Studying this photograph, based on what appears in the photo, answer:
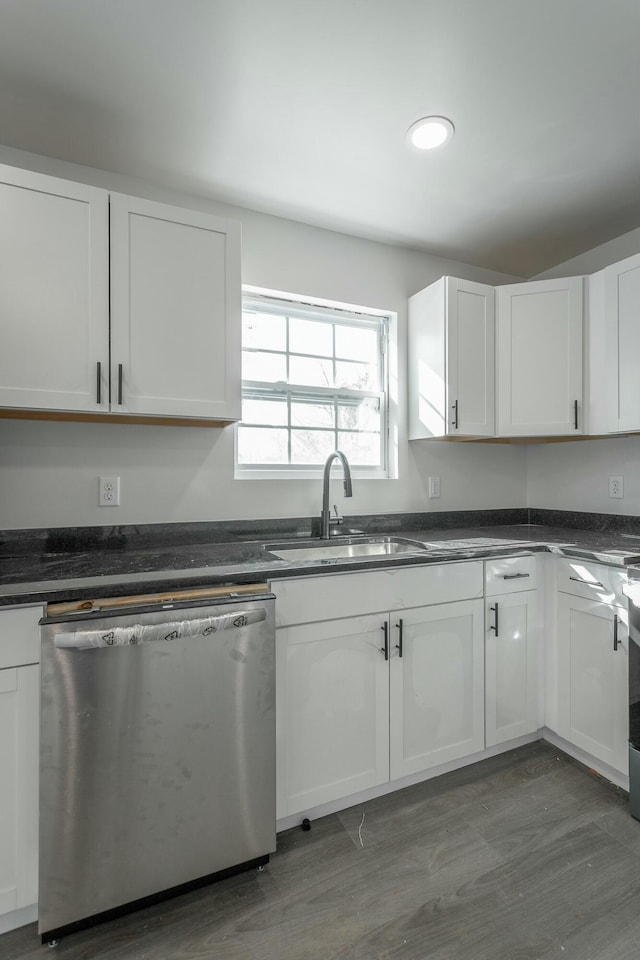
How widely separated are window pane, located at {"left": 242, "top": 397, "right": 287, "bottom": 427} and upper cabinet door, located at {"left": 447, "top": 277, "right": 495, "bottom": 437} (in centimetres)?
85

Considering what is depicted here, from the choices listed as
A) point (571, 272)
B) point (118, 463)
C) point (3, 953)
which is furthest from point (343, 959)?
point (571, 272)

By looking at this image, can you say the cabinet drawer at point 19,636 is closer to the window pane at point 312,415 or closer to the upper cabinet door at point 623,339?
the window pane at point 312,415

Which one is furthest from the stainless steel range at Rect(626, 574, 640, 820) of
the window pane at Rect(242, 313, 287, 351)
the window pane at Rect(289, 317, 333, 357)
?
the window pane at Rect(242, 313, 287, 351)

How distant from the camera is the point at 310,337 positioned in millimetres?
2543

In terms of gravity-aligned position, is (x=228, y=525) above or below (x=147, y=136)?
below

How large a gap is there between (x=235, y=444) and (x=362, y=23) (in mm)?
1549

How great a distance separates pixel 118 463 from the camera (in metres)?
2.05

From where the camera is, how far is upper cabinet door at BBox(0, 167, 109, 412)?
1590 millimetres

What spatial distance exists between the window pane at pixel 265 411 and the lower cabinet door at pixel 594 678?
1575mm

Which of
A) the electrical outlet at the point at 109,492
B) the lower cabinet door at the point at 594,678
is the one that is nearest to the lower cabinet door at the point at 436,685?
the lower cabinet door at the point at 594,678

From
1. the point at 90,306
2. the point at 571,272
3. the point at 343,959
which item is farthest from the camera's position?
Answer: the point at 571,272

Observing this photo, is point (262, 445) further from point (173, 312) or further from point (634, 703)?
point (634, 703)

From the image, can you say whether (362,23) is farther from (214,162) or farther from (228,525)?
(228,525)

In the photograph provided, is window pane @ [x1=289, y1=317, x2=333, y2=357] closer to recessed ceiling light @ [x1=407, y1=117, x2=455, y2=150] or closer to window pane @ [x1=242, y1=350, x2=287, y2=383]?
window pane @ [x1=242, y1=350, x2=287, y2=383]
